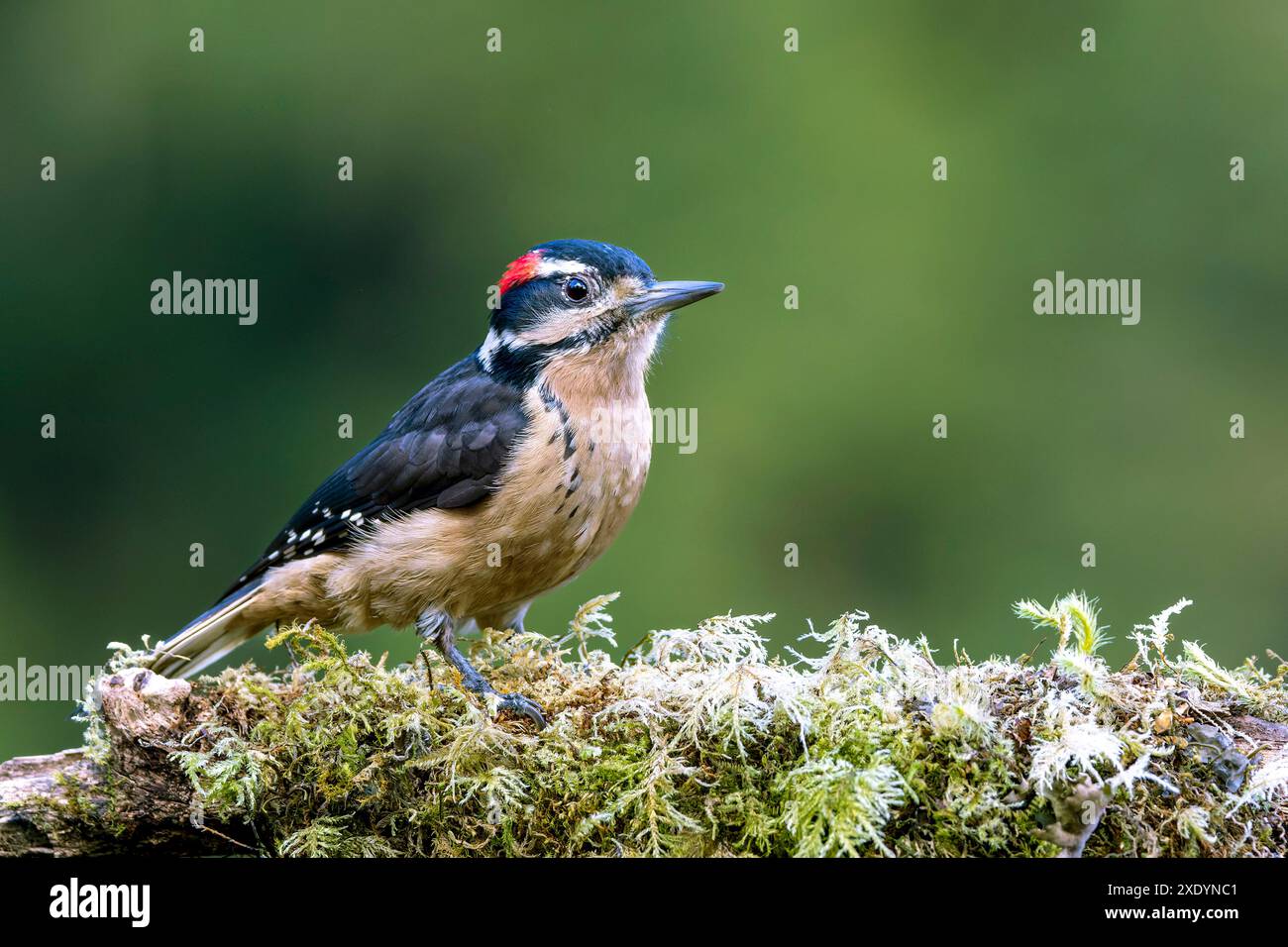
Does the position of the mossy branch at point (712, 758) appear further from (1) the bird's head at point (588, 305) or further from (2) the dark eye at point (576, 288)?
(2) the dark eye at point (576, 288)

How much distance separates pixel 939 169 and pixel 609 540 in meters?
5.87

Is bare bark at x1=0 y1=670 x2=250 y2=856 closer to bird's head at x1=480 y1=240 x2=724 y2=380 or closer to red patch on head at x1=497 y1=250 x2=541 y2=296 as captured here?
bird's head at x1=480 y1=240 x2=724 y2=380

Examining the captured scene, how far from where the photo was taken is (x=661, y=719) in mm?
Answer: 2795

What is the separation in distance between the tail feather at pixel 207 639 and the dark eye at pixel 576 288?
141 cm

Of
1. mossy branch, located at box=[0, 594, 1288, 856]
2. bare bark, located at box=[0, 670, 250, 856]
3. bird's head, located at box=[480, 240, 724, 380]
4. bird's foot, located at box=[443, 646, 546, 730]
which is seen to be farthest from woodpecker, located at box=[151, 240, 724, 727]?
mossy branch, located at box=[0, 594, 1288, 856]

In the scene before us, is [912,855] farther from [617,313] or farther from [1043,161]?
[1043,161]

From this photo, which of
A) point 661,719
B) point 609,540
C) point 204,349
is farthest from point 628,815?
point 204,349

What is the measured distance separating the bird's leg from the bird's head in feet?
2.80

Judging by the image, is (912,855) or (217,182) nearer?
(912,855)

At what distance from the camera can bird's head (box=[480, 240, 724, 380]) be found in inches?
175

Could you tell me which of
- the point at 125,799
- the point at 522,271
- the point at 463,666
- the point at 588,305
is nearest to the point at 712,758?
the point at 463,666

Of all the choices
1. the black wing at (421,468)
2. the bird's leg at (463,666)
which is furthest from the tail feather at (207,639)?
the bird's leg at (463,666)

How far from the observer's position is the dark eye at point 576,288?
176 inches

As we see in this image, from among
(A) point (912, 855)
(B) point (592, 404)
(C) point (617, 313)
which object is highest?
(C) point (617, 313)
